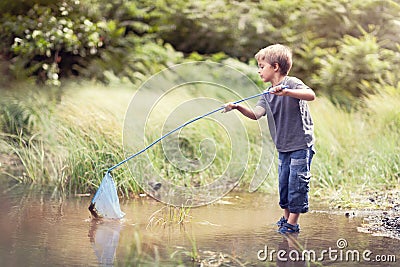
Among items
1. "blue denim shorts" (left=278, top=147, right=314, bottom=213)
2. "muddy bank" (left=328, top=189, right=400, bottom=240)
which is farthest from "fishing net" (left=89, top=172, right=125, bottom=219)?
"muddy bank" (left=328, top=189, right=400, bottom=240)

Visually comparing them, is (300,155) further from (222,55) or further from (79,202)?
(222,55)

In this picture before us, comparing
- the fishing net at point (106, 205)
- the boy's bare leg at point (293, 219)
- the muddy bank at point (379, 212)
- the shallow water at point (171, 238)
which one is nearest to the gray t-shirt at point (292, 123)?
the boy's bare leg at point (293, 219)

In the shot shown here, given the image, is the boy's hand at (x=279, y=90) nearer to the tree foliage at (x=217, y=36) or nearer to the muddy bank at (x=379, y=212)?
the muddy bank at (x=379, y=212)

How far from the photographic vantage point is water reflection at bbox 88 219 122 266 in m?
3.68

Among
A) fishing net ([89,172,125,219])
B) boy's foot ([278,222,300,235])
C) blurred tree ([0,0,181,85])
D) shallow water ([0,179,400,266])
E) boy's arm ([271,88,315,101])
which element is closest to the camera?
shallow water ([0,179,400,266])

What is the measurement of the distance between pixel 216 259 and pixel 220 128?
3523mm

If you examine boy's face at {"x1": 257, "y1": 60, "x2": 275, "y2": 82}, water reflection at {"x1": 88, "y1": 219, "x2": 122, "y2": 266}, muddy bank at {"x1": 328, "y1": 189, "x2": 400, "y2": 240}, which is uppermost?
boy's face at {"x1": 257, "y1": 60, "x2": 275, "y2": 82}

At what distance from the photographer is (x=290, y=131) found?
459 centimetres

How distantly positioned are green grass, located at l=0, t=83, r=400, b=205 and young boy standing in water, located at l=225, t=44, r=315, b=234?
1.20 m

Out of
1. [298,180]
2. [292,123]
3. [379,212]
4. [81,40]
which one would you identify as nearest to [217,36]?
[81,40]

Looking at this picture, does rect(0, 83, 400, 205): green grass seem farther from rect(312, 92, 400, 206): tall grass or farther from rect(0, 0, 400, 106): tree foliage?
rect(0, 0, 400, 106): tree foliage

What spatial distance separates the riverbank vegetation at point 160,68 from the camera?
249 inches

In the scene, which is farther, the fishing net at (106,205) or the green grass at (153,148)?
the green grass at (153,148)

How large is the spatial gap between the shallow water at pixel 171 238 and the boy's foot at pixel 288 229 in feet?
0.20
